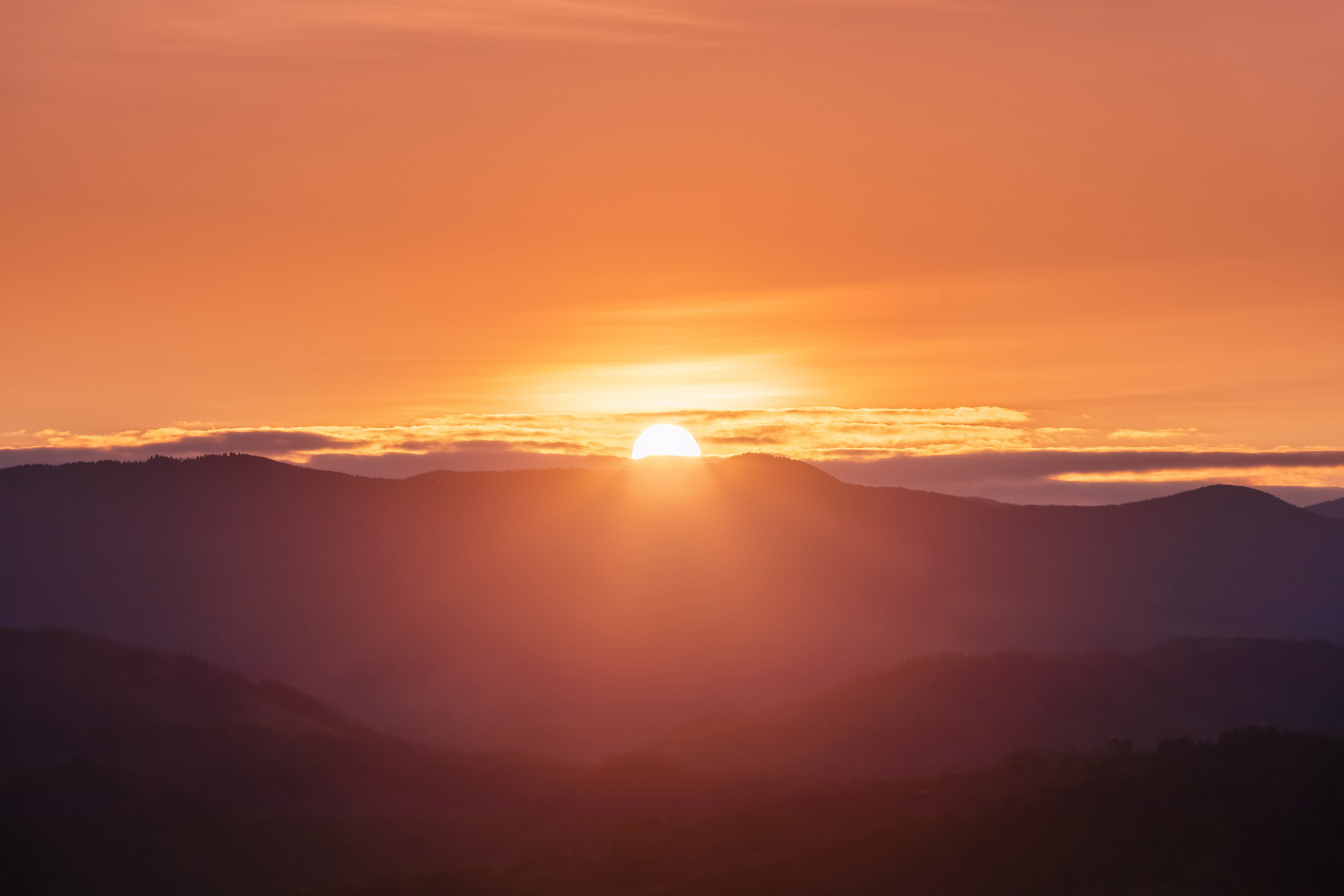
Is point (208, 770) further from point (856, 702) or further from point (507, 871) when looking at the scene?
point (856, 702)

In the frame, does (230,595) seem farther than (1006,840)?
Yes

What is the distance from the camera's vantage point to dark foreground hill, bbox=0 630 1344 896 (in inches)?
1528

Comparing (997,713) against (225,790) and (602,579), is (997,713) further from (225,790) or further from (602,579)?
(602,579)

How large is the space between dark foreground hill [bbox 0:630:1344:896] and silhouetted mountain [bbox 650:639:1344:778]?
Answer: 34.6ft

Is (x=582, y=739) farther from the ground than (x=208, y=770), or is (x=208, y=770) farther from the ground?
(x=208, y=770)

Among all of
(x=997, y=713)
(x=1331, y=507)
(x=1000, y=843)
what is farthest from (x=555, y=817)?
(x=1331, y=507)

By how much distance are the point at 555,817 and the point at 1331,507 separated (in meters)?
149

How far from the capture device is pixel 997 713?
7212cm

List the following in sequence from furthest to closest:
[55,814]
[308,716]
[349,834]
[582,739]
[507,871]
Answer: [582,739] < [308,716] < [349,834] < [55,814] < [507,871]

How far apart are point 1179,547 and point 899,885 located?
386 ft

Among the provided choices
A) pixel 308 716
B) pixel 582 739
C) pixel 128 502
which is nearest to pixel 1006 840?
pixel 308 716

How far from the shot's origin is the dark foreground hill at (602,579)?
109 m

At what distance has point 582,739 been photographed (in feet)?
296

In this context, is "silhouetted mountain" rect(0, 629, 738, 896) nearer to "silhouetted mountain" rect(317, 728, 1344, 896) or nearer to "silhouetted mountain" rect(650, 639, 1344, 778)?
"silhouetted mountain" rect(317, 728, 1344, 896)
